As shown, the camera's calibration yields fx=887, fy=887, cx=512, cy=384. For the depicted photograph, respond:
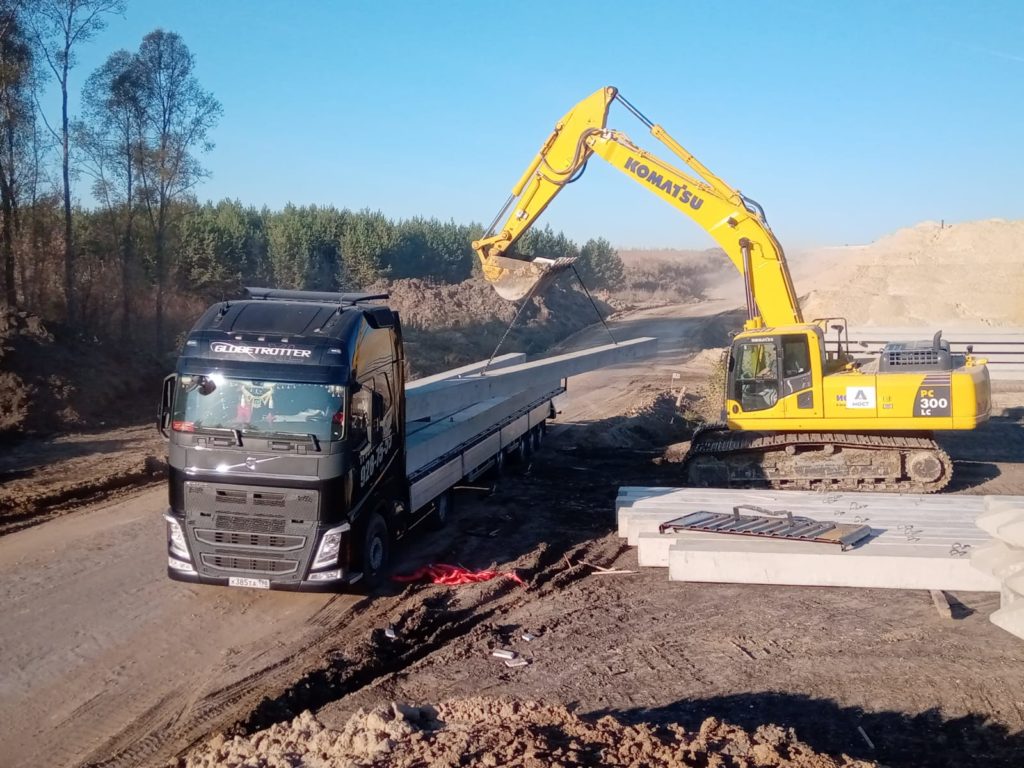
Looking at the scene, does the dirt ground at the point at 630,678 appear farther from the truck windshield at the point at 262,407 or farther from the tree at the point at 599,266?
the tree at the point at 599,266

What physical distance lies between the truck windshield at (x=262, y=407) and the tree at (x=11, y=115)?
1515cm

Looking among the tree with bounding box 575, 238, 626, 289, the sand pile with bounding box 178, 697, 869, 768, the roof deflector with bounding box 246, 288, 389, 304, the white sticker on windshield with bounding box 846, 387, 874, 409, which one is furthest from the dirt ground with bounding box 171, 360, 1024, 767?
the tree with bounding box 575, 238, 626, 289

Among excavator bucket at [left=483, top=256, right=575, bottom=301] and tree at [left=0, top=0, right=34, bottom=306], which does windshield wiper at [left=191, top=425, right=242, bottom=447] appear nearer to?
excavator bucket at [left=483, top=256, right=575, bottom=301]

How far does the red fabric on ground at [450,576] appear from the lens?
32.1 feet

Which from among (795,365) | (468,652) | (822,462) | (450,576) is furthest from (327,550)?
(822,462)

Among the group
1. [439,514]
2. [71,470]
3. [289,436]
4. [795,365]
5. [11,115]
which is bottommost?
[71,470]

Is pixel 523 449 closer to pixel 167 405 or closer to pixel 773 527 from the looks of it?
pixel 773 527

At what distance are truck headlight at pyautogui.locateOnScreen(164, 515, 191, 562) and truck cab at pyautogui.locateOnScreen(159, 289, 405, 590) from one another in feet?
0.05

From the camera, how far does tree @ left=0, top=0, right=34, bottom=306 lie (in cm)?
2059

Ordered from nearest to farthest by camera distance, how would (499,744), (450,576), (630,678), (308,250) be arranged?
(499,744), (630,678), (450,576), (308,250)

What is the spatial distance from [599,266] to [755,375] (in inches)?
1880

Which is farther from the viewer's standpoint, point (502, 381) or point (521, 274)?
point (502, 381)

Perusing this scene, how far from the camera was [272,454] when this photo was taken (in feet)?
27.9

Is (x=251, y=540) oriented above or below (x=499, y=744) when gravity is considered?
above
